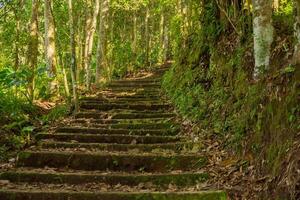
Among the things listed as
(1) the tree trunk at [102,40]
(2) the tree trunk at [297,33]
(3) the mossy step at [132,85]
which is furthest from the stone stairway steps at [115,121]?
(1) the tree trunk at [102,40]

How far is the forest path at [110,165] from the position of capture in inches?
207

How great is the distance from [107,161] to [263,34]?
10.0 feet

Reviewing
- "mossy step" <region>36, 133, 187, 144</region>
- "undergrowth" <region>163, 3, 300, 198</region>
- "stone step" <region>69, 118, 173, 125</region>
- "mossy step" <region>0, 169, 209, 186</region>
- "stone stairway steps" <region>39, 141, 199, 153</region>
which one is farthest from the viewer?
"stone step" <region>69, 118, 173, 125</region>

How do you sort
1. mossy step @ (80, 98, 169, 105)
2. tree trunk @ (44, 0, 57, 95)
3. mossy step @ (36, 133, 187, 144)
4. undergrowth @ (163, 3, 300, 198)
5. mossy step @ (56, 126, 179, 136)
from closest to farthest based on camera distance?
undergrowth @ (163, 3, 300, 198) < mossy step @ (36, 133, 187, 144) < mossy step @ (56, 126, 179, 136) < mossy step @ (80, 98, 169, 105) < tree trunk @ (44, 0, 57, 95)

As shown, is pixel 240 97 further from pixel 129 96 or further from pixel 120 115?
pixel 129 96

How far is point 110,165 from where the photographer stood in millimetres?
6570

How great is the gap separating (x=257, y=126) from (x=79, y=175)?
2.59 m

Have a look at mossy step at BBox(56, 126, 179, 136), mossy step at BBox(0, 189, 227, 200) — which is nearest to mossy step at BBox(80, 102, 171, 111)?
mossy step at BBox(56, 126, 179, 136)

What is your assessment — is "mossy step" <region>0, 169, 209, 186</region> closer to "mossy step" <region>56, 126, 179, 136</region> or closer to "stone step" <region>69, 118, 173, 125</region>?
"mossy step" <region>56, 126, 179, 136</region>

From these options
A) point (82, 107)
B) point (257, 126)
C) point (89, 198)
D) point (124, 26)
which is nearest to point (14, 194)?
point (89, 198)

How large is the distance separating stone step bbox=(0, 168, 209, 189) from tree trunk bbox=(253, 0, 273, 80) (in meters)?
1.78

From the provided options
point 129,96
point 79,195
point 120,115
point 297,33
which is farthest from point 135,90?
point 297,33

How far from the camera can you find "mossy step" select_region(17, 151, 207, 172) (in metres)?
6.44

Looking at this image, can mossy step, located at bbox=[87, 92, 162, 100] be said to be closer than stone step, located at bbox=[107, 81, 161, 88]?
Result: Yes
